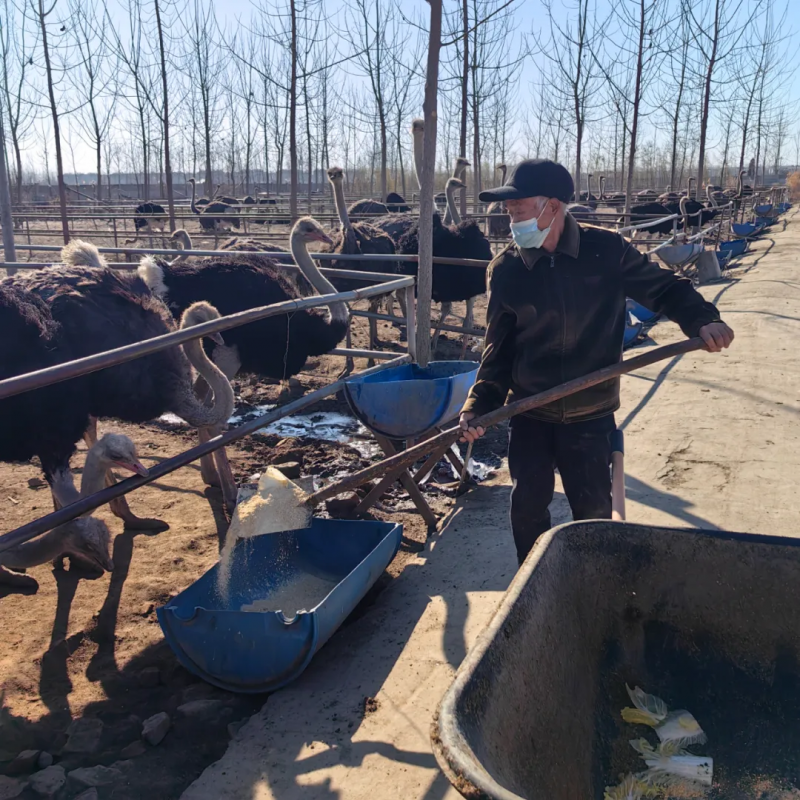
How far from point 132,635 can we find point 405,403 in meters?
1.62

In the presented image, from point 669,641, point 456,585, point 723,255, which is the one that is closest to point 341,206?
point 456,585

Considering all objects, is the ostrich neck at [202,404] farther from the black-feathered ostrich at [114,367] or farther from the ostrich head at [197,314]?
the ostrich head at [197,314]

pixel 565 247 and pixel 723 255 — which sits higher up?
pixel 565 247

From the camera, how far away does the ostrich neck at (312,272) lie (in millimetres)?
5570

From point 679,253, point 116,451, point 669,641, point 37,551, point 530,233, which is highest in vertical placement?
point 530,233

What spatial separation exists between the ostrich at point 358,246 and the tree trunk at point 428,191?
3501 mm

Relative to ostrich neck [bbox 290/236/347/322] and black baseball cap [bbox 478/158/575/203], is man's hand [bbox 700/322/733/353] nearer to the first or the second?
black baseball cap [bbox 478/158/575/203]

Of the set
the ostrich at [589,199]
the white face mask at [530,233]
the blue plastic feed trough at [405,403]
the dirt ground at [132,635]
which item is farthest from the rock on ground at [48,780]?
the ostrich at [589,199]

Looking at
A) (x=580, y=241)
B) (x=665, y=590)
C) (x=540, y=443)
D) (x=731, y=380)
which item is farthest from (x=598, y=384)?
(x=731, y=380)

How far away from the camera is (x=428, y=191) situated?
4.59m

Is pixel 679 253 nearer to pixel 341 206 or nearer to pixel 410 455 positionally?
pixel 341 206

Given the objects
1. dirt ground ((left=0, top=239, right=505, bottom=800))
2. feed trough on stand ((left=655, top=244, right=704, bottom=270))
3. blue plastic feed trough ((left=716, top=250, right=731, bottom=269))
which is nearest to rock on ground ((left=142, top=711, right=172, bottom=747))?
dirt ground ((left=0, top=239, right=505, bottom=800))

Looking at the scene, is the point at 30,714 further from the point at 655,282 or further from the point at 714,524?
the point at 714,524

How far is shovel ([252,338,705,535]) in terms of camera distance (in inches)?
96.8
